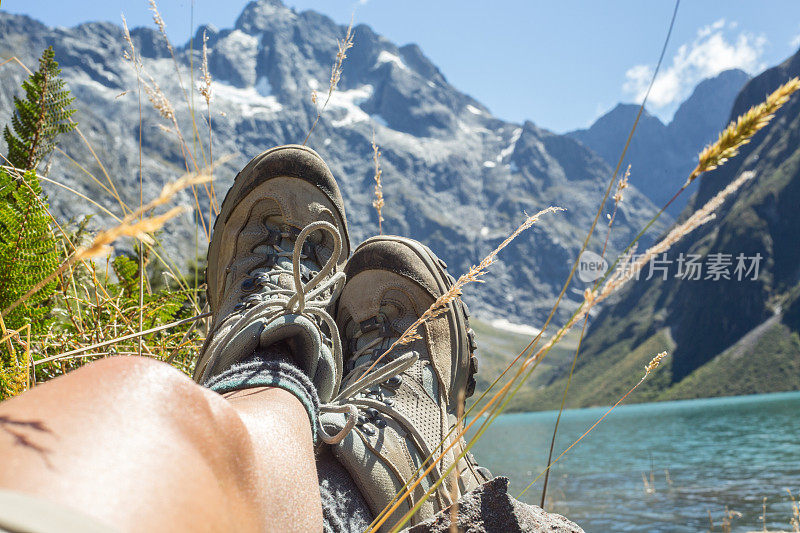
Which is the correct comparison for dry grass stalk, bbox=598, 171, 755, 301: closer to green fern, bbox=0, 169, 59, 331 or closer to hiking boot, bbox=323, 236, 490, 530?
→ hiking boot, bbox=323, 236, 490, 530

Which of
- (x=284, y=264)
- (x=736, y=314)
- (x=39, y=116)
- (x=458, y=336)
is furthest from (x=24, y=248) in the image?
(x=736, y=314)

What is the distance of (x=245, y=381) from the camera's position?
112cm

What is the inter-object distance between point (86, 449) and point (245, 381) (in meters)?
0.65

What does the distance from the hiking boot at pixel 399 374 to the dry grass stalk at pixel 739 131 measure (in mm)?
1021

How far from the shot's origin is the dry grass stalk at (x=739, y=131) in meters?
0.49

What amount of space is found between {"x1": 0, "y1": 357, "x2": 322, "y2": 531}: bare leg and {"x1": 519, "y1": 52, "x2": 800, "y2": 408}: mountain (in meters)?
85.4

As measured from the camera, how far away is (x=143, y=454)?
0.52 m

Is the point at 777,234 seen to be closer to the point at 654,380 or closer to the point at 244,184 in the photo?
the point at 654,380

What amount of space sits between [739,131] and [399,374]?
5.61ft

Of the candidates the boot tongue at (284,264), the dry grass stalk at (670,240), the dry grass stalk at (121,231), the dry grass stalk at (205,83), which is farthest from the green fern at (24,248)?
the dry grass stalk at (670,240)

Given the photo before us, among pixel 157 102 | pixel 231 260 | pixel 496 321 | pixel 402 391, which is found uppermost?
pixel 157 102

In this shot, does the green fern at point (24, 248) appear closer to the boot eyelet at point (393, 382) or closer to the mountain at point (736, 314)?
the boot eyelet at point (393, 382)

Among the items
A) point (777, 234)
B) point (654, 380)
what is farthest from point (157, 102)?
point (777, 234)

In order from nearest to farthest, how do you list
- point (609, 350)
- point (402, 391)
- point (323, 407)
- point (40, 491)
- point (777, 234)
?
point (40, 491)
point (323, 407)
point (402, 391)
point (777, 234)
point (609, 350)
